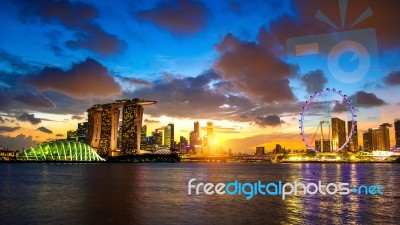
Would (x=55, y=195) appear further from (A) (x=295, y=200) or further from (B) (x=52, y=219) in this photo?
(A) (x=295, y=200)

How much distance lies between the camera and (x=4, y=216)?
3584 centimetres

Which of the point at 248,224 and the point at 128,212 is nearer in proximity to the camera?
the point at 248,224

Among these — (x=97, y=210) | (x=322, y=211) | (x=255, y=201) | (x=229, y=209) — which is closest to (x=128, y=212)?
(x=97, y=210)

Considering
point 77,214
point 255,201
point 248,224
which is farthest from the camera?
point 255,201

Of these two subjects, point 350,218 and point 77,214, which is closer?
point 350,218

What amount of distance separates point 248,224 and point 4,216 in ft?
70.5

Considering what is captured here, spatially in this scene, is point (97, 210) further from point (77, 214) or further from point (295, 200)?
point (295, 200)

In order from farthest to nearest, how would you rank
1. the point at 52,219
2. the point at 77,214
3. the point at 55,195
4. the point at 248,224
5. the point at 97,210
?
the point at 55,195 → the point at 97,210 → the point at 77,214 → the point at 52,219 → the point at 248,224

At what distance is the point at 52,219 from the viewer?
112 feet

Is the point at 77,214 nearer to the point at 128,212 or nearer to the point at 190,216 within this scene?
the point at 128,212

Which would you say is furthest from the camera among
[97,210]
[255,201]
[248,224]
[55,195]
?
[55,195]

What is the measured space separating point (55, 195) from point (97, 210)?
17.3 meters

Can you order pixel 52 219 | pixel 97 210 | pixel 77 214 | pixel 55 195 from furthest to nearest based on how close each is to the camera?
pixel 55 195
pixel 97 210
pixel 77 214
pixel 52 219

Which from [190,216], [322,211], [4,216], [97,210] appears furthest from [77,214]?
[322,211]
